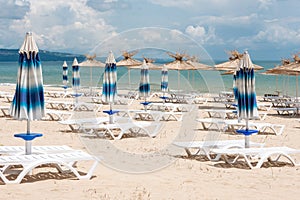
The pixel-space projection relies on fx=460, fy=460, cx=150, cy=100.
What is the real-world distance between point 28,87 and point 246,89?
296cm

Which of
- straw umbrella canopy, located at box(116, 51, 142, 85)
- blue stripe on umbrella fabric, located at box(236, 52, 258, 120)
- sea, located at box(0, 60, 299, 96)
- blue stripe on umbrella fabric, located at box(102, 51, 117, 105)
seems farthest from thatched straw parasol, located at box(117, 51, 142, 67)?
blue stripe on umbrella fabric, located at box(236, 52, 258, 120)

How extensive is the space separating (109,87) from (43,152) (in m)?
3.79

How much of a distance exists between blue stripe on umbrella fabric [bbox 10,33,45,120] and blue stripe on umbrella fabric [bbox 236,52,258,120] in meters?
2.77

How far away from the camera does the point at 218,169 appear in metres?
5.93

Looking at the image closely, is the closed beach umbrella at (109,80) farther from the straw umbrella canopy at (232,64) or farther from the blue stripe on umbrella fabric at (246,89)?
the straw umbrella canopy at (232,64)

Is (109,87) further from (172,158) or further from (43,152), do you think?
(43,152)

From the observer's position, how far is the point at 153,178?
5.42 meters

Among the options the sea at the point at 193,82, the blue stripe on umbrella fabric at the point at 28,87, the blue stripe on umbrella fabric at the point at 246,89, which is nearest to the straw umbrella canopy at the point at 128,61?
the sea at the point at 193,82

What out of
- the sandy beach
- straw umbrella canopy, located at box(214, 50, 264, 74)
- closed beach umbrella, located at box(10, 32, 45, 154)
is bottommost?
the sandy beach

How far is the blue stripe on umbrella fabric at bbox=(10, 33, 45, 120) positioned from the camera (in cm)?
533

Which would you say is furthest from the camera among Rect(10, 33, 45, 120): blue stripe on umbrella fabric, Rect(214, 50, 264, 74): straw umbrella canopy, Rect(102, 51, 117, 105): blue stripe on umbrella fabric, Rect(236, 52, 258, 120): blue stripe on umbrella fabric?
Rect(214, 50, 264, 74): straw umbrella canopy

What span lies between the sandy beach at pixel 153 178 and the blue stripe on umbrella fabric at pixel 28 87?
2.45 feet

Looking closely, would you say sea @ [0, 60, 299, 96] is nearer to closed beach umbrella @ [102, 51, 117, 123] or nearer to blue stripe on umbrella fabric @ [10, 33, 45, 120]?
closed beach umbrella @ [102, 51, 117, 123]

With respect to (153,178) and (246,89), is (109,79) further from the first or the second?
(153,178)
